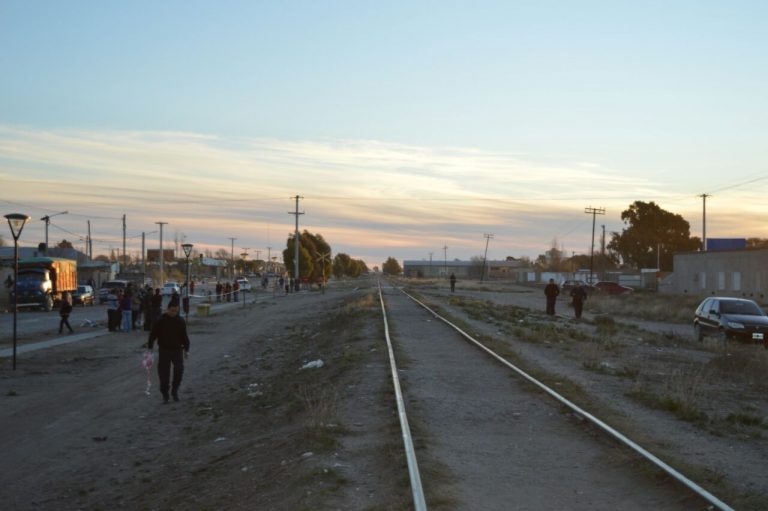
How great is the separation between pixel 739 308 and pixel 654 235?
103m

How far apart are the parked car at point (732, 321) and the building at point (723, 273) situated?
33.8 m

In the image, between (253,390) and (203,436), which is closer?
(203,436)

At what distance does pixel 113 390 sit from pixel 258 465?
29.1ft

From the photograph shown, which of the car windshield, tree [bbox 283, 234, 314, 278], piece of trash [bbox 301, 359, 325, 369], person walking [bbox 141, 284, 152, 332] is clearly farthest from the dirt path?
tree [bbox 283, 234, 314, 278]

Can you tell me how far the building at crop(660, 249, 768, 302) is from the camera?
2394 inches

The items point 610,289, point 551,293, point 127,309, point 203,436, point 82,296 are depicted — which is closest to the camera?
point 203,436

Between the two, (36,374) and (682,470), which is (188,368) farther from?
(682,470)

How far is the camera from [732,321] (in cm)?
2648

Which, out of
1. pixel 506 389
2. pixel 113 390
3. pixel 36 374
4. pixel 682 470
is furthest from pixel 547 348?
pixel 682 470

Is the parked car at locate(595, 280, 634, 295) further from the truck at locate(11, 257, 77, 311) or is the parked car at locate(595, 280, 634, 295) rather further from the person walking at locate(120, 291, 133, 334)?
the person walking at locate(120, 291, 133, 334)

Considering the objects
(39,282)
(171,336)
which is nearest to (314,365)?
(171,336)

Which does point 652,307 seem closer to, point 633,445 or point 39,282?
point 39,282

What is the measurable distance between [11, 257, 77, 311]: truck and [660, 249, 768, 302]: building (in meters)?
48.5

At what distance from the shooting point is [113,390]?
688 inches
